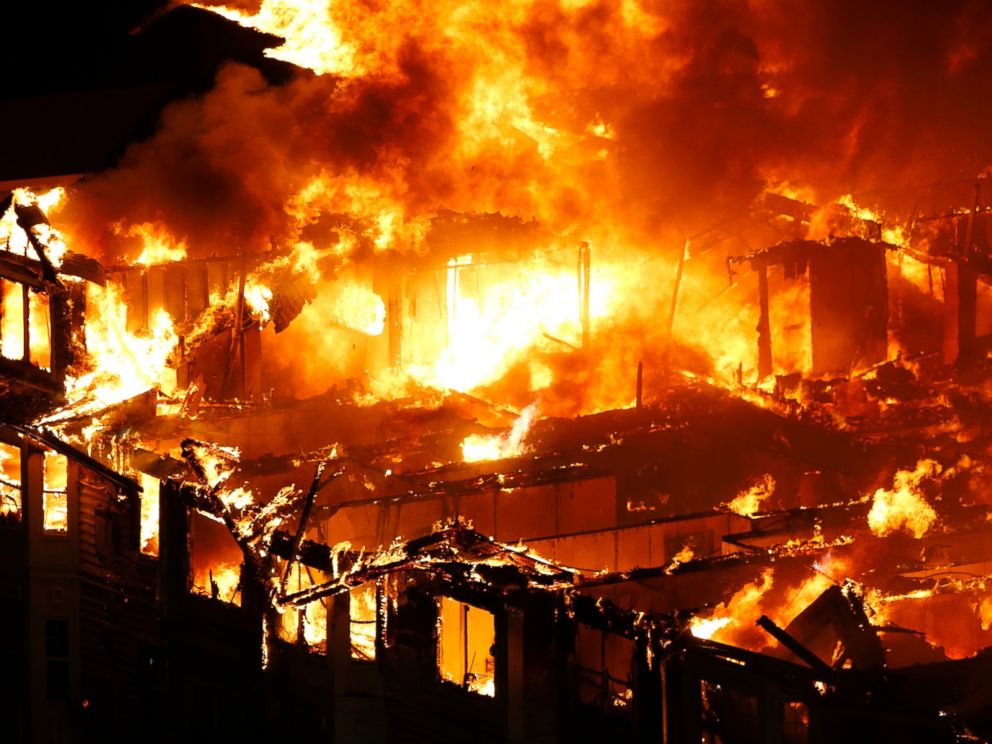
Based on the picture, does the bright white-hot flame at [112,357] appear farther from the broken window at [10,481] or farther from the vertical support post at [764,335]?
the vertical support post at [764,335]

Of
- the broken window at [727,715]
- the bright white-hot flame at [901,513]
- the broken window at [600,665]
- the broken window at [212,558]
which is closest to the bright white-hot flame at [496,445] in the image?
the broken window at [212,558]

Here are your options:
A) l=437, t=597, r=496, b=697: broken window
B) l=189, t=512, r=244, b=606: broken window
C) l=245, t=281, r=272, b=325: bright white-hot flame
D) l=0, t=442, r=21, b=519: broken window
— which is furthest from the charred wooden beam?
l=245, t=281, r=272, b=325: bright white-hot flame

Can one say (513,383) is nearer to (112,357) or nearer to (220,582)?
(112,357)

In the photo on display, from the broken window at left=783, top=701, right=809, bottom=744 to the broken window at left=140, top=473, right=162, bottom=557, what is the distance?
11.3 metres

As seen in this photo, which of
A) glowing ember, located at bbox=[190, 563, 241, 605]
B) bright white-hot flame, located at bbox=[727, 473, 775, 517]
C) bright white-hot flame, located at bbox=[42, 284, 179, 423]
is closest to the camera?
glowing ember, located at bbox=[190, 563, 241, 605]

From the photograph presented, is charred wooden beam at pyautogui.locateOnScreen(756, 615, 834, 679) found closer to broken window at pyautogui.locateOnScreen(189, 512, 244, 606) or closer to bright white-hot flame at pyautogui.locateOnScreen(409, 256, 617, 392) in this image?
broken window at pyautogui.locateOnScreen(189, 512, 244, 606)

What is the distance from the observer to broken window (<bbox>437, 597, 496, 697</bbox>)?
15.9 meters

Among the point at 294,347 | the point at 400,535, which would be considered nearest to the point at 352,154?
the point at 294,347

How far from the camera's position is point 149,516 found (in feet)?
68.2

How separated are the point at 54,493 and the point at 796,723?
1425 cm

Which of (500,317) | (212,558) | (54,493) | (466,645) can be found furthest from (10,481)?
(500,317)

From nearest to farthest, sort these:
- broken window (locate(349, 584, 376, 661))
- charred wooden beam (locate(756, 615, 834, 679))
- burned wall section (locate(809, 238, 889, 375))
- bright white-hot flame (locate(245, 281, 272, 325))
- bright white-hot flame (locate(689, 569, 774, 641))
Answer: charred wooden beam (locate(756, 615, 834, 679)) < bright white-hot flame (locate(689, 569, 774, 641)) < broken window (locate(349, 584, 376, 661)) < burned wall section (locate(809, 238, 889, 375)) < bright white-hot flame (locate(245, 281, 272, 325))

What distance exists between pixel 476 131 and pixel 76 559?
14.0 metres

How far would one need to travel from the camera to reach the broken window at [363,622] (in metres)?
17.0
